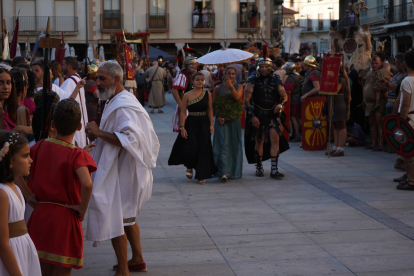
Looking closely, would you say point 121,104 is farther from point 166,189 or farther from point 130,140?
point 166,189

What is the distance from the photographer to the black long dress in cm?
864

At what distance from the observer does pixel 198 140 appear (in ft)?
28.7

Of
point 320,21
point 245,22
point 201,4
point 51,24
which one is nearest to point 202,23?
point 201,4

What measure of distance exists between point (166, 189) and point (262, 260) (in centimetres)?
343

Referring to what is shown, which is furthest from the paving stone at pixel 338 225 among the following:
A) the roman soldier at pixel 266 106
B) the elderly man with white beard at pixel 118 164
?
the roman soldier at pixel 266 106

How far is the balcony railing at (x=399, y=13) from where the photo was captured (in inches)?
1476

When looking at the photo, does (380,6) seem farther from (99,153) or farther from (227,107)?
(99,153)

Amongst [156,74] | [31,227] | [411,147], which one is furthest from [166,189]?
[156,74]

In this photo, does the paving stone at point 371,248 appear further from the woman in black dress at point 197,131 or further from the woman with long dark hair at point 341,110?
the woman with long dark hair at point 341,110

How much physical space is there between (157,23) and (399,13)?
1676 cm

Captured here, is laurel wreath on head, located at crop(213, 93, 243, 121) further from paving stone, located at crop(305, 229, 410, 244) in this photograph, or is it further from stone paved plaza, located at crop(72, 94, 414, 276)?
paving stone, located at crop(305, 229, 410, 244)

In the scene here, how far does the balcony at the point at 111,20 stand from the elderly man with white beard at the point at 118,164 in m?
40.1

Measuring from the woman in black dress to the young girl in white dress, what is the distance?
5405mm

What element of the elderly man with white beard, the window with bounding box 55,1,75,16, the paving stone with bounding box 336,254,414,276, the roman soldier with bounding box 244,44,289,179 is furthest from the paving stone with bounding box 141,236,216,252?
the window with bounding box 55,1,75,16
